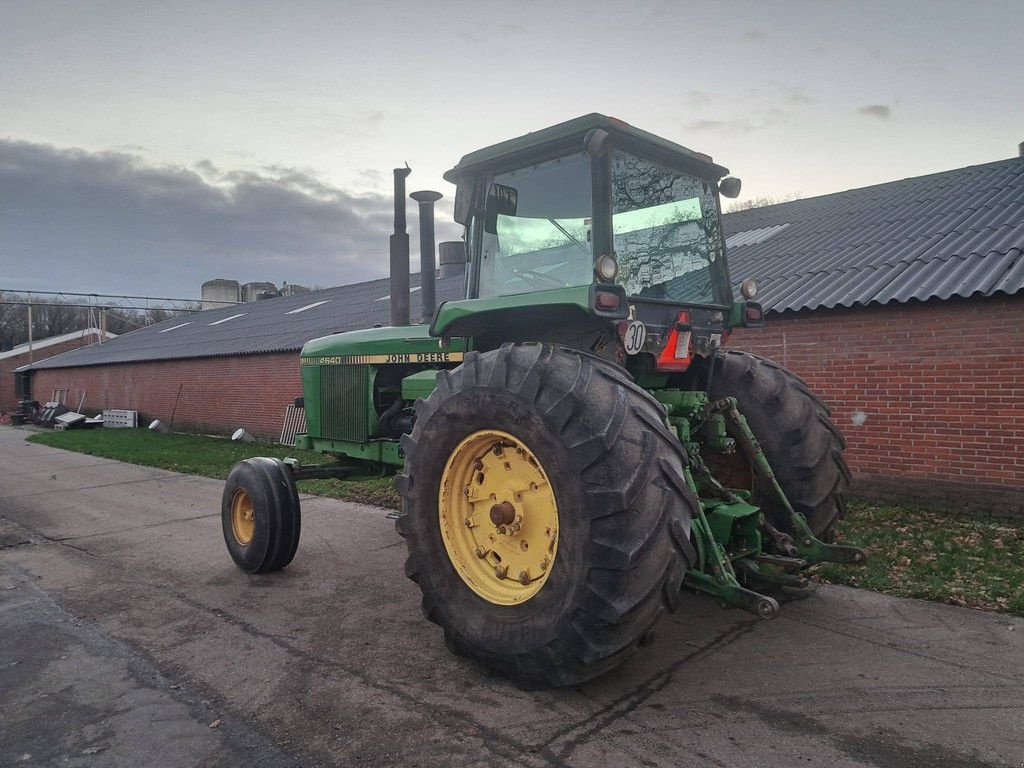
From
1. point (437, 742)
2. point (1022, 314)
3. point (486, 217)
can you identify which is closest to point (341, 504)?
point (486, 217)

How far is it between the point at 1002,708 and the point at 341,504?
6872 millimetres

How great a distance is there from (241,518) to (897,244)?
8.13 metres

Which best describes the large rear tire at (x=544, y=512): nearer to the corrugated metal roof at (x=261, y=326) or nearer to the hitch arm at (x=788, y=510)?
the hitch arm at (x=788, y=510)

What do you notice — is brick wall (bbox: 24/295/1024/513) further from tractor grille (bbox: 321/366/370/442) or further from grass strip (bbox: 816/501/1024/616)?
tractor grille (bbox: 321/366/370/442)

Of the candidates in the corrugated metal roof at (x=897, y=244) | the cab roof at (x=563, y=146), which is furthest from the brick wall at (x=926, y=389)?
the cab roof at (x=563, y=146)

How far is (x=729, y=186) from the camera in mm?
4766

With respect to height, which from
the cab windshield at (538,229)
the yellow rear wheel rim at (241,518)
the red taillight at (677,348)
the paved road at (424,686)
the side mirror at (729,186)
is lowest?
the paved road at (424,686)

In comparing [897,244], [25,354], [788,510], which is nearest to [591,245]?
[788,510]

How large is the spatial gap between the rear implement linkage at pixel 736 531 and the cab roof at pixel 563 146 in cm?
139

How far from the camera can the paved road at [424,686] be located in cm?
285

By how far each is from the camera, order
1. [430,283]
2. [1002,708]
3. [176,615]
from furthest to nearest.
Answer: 1. [430,283]
2. [176,615]
3. [1002,708]

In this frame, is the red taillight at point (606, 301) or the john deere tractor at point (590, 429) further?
the red taillight at point (606, 301)

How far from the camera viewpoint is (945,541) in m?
6.07

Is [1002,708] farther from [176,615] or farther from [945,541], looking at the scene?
[176,615]
